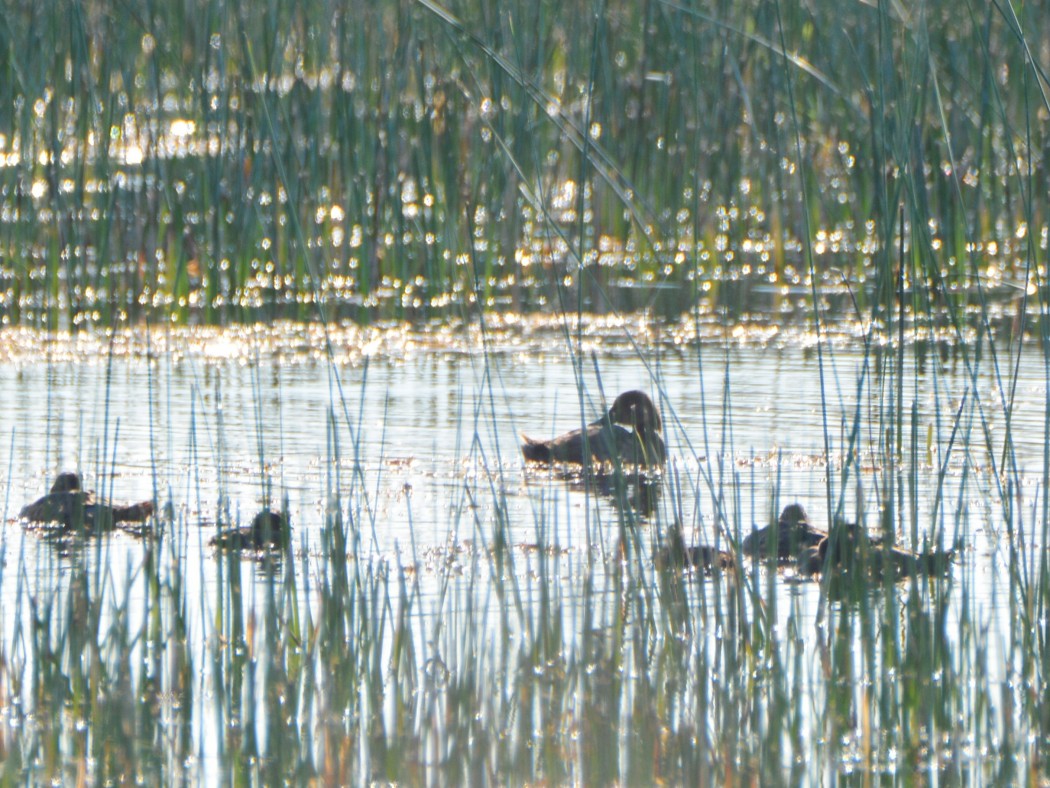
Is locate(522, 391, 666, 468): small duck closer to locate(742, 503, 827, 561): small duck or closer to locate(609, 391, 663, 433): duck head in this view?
locate(609, 391, 663, 433): duck head

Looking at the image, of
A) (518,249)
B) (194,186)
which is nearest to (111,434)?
(194,186)

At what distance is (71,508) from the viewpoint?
196 inches

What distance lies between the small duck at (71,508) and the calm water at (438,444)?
0.09 metres

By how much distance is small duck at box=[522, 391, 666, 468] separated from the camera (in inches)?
236

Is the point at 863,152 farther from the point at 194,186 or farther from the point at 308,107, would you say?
the point at 194,186

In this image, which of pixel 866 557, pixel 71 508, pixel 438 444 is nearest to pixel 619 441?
pixel 438 444

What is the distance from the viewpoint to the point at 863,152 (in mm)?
7719

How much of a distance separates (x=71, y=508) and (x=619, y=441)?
2035 millimetres

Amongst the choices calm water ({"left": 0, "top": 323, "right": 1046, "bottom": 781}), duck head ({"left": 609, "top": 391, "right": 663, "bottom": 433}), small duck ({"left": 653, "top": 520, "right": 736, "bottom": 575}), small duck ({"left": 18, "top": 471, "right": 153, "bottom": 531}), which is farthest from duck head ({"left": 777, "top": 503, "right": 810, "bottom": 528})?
small duck ({"left": 18, "top": 471, "right": 153, "bottom": 531})

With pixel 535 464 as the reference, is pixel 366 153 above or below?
above

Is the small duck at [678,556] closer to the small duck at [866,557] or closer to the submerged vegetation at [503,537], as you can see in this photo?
the submerged vegetation at [503,537]

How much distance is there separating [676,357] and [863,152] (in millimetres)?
1145

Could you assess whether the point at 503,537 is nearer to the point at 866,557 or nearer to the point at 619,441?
the point at 866,557

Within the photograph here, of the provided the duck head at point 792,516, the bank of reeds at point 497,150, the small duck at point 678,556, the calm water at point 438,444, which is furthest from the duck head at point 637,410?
the small duck at point 678,556
